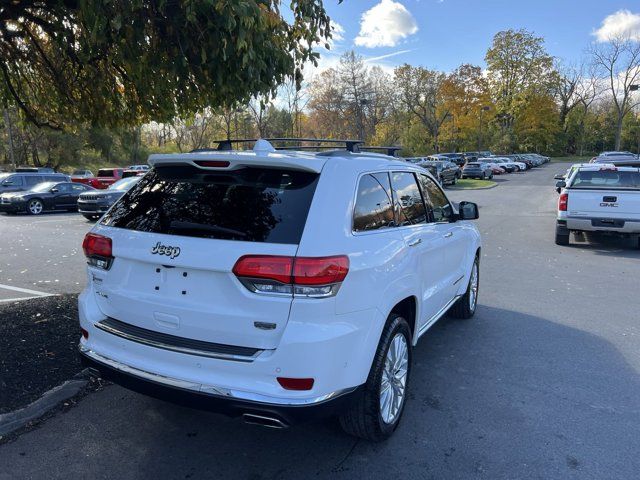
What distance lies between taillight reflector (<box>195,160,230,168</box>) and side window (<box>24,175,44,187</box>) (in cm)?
2206

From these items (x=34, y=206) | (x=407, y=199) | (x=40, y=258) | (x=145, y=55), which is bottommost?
(x=34, y=206)

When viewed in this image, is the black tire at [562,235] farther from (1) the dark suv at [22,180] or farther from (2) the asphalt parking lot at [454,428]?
(1) the dark suv at [22,180]

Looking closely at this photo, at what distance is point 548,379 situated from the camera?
13.8ft

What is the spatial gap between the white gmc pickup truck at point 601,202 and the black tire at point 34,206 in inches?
754

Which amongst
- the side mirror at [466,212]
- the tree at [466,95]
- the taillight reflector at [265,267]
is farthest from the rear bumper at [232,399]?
the tree at [466,95]

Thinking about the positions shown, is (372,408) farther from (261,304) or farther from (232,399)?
(261,304)

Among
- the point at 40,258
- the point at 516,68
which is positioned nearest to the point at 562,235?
the point at 40,258

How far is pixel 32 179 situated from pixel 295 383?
23.1 metres

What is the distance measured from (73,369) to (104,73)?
382cm

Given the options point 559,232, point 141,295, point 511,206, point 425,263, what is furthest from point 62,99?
point 511,206

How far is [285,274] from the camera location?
98.9 inches

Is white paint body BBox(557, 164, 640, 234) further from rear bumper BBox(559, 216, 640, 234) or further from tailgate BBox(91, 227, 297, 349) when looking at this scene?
tailgate BBox(91, 227, 297, 349)

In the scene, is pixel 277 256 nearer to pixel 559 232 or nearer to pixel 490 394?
pixel 490 394

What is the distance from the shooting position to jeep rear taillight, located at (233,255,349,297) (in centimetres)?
252
